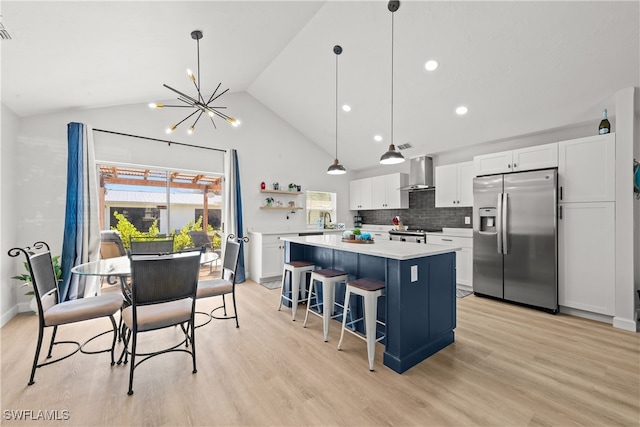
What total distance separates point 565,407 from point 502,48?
341 cm

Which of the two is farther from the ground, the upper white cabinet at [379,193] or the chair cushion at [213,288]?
the upper white cabinet at [379,193]

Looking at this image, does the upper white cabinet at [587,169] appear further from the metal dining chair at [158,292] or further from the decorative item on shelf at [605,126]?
the metal dining chair at [158,292]

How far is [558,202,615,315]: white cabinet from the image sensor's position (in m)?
3.10

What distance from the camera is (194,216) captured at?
4.91 meters

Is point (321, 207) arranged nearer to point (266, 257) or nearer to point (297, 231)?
point (297, 231)

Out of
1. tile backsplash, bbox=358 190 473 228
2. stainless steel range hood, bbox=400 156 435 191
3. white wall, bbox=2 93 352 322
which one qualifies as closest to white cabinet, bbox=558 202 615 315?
tile backsplash, bbox=358 190 473 228

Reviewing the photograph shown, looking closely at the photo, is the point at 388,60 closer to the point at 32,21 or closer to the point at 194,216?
the point at 32,21

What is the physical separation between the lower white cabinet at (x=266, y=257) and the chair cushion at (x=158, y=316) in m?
2.70

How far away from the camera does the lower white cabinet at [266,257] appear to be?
4.93 meters

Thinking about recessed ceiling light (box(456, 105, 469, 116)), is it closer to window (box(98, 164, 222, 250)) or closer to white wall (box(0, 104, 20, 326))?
window (box(98, 164, 222, 250))

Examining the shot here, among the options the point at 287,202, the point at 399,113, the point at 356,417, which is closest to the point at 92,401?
the point at 356,417

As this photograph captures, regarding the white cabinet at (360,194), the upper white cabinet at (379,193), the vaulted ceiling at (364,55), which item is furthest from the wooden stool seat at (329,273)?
the white cabinet at (360,194)

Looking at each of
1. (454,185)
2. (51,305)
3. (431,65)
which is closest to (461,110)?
(431,65)

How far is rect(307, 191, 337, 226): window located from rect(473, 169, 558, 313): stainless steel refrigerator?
130 inches
